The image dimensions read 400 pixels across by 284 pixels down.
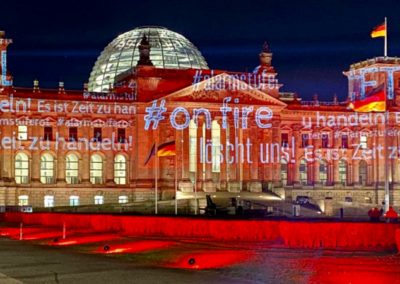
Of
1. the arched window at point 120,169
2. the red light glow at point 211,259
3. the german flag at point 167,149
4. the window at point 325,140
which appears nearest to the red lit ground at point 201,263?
the red light glow at point 211,259

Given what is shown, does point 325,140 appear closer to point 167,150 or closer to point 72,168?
point 72,168

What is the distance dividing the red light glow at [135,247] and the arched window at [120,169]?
60.7 m

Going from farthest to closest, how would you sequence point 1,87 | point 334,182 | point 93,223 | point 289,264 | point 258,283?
point 334,182
point 1,87
point 93,223
point 289,264
point 258,283

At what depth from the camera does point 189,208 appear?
287 feet

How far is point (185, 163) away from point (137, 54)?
82.4 feet

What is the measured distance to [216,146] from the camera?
109062mm

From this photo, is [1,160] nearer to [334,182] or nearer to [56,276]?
[334,182]

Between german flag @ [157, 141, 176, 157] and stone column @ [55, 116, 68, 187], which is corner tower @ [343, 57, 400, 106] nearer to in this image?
stone column @ [55, 116, 68, 187]

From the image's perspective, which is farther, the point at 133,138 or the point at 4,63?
the point at 133,138

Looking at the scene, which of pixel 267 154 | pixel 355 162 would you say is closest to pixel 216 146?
pixel 267 154

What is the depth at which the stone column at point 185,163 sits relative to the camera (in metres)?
103

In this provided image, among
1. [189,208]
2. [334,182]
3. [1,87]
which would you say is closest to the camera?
[189,208]

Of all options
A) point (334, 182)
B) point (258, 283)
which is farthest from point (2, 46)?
point (258, 283)

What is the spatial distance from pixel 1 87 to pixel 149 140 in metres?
19.6
